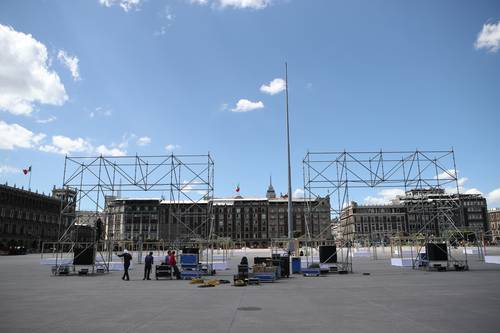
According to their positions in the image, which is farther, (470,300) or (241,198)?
(241,198)

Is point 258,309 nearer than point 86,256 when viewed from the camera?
Yes

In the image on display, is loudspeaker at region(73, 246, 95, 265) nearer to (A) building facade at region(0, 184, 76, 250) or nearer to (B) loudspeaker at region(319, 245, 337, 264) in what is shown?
(B) loudspeaker at region(319, 245, 337, 264)

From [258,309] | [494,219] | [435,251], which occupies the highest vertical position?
[494,219]

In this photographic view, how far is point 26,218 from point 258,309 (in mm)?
95049

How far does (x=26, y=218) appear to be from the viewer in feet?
296

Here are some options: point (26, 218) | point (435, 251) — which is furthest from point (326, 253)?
point (26, 218)

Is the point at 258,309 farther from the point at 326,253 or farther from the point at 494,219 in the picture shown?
the point at 494,219

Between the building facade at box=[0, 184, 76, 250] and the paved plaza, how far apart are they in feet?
251

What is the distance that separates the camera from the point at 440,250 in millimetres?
24250

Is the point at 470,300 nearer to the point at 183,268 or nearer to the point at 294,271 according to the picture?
the point at 294,271

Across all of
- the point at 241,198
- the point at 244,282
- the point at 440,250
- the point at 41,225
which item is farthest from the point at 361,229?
the point at 244,282

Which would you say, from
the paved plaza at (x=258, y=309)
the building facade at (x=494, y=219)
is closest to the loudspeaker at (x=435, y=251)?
the paved plaza at (x=258, y=309)

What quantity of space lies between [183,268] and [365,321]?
15388 mm

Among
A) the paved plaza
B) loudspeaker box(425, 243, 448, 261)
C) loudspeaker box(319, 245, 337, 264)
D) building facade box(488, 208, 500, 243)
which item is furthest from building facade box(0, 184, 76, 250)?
building facade box(488, 208, 500, 243)
